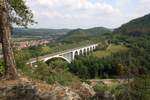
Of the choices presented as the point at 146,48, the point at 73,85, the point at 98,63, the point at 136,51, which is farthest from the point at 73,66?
the point at 73,85

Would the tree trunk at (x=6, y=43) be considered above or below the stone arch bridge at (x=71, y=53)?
above

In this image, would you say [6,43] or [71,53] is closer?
[6,43]

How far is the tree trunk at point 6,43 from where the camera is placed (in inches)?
562

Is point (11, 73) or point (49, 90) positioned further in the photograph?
point (11, 73)

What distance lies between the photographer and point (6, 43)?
14.5 meters

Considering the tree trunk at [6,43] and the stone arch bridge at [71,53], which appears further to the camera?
the stone arch bridge at [71,53]

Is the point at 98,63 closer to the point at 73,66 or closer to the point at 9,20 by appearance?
the point at 73,66

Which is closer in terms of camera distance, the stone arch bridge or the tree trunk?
the tree trunk

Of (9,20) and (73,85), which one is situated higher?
Answer: (9,20)

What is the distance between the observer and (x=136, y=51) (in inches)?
5281

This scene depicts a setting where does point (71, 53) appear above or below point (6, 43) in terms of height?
below

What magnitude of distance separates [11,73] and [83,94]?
2946 millimetres

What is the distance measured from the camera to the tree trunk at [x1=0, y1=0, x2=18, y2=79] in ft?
46.8

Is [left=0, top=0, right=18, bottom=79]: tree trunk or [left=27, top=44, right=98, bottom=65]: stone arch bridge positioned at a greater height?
[left=0, top=0, right=18, bottom=79]: tree trunk
